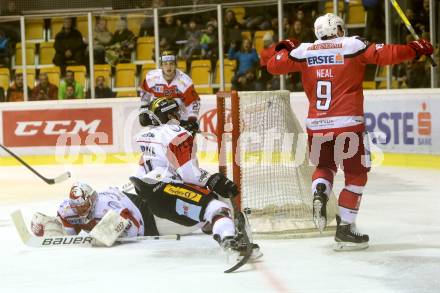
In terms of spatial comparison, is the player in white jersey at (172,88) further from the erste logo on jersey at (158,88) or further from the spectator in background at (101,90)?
the spectator in background at (101,90)

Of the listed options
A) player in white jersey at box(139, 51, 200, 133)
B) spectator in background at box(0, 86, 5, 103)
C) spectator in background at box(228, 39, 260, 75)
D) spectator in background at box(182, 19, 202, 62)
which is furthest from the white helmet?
spectator in background at box(0, 86, 5, 103)

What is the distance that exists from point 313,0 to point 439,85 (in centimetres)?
193

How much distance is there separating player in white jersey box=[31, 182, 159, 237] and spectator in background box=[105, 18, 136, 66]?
651cm

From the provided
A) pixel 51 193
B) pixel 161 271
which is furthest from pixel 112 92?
pixel 161 271

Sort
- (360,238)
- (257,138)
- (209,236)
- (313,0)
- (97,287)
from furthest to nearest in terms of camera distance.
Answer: (313,0)
(257,138)
(209,236)
(360,238)
(97,287)

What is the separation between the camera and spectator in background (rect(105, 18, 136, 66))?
12508mm

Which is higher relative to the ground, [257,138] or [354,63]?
[354,63]

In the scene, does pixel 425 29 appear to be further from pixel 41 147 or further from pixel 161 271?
pixel 161 271

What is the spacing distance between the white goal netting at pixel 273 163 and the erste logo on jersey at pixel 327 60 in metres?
0.95

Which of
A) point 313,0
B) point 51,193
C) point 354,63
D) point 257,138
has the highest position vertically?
point 313,0

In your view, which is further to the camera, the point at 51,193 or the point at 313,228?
the point at 51,193

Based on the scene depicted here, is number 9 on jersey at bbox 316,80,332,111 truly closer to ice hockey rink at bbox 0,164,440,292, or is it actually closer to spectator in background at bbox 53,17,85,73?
ice hockey rink at bbox 0,164,440,292

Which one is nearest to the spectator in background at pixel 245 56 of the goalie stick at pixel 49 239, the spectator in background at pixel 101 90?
the spectator in background at pixel 101 90

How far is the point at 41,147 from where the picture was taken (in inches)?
484
